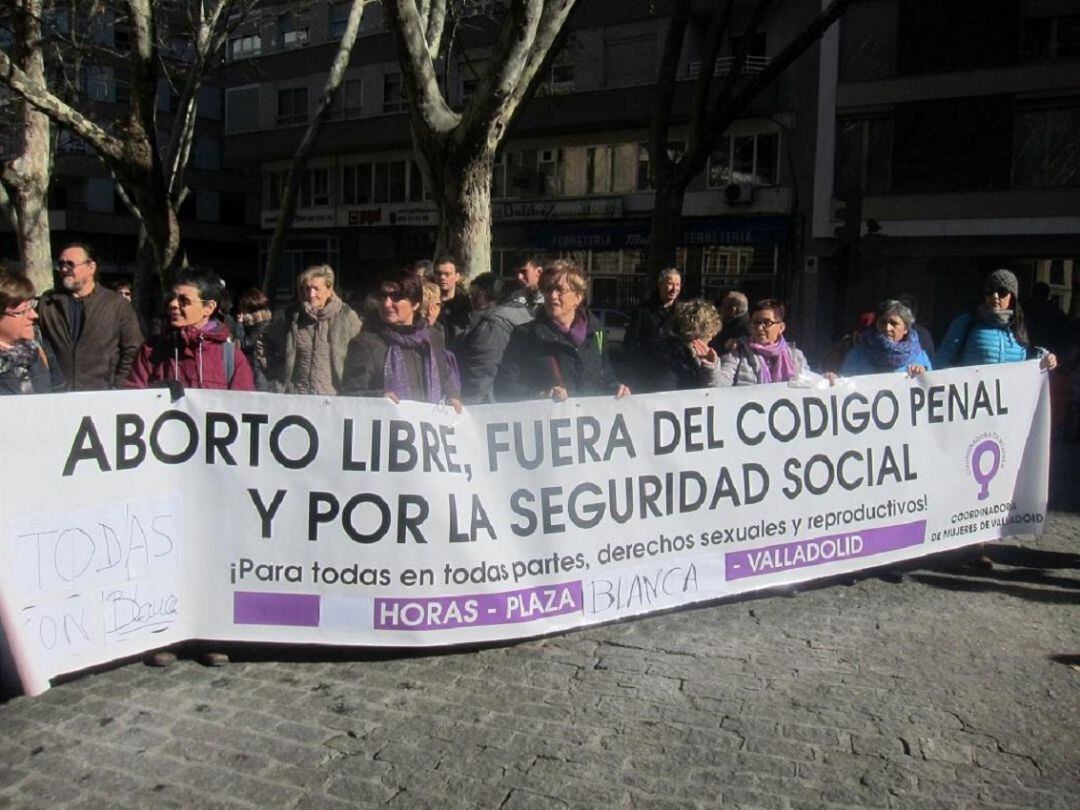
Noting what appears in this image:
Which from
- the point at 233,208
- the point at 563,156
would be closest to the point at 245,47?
the point at 233,208

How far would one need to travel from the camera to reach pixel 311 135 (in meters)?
15.5

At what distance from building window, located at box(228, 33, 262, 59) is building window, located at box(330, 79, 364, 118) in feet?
17.8

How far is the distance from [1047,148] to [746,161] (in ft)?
24.7

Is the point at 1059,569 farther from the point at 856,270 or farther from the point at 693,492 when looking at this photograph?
the point at 856,270

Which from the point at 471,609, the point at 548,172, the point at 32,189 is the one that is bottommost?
the point at 471,609

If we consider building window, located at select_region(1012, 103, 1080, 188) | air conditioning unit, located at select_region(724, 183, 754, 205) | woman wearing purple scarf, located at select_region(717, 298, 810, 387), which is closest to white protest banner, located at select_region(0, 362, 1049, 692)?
woman wearing purple scarf, located at select_region(717, 298, 810, 387)

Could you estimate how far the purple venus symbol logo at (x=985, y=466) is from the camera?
19.1 ft

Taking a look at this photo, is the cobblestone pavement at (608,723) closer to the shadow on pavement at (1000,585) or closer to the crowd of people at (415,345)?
the shadow on pavement at (1000,585)

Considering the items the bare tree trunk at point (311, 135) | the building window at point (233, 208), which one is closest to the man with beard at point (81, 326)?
the bare tree trunk at point (311, 135)

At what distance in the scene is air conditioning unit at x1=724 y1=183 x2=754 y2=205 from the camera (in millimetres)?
27078

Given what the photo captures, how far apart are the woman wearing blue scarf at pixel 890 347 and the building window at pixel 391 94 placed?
99.6 feet

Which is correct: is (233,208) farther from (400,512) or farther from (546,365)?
(400,512)

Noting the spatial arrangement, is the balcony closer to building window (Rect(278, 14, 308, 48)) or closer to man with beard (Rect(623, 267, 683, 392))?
building window (Rect(278, 14, 308, 48))

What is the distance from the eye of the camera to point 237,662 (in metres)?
4.44
